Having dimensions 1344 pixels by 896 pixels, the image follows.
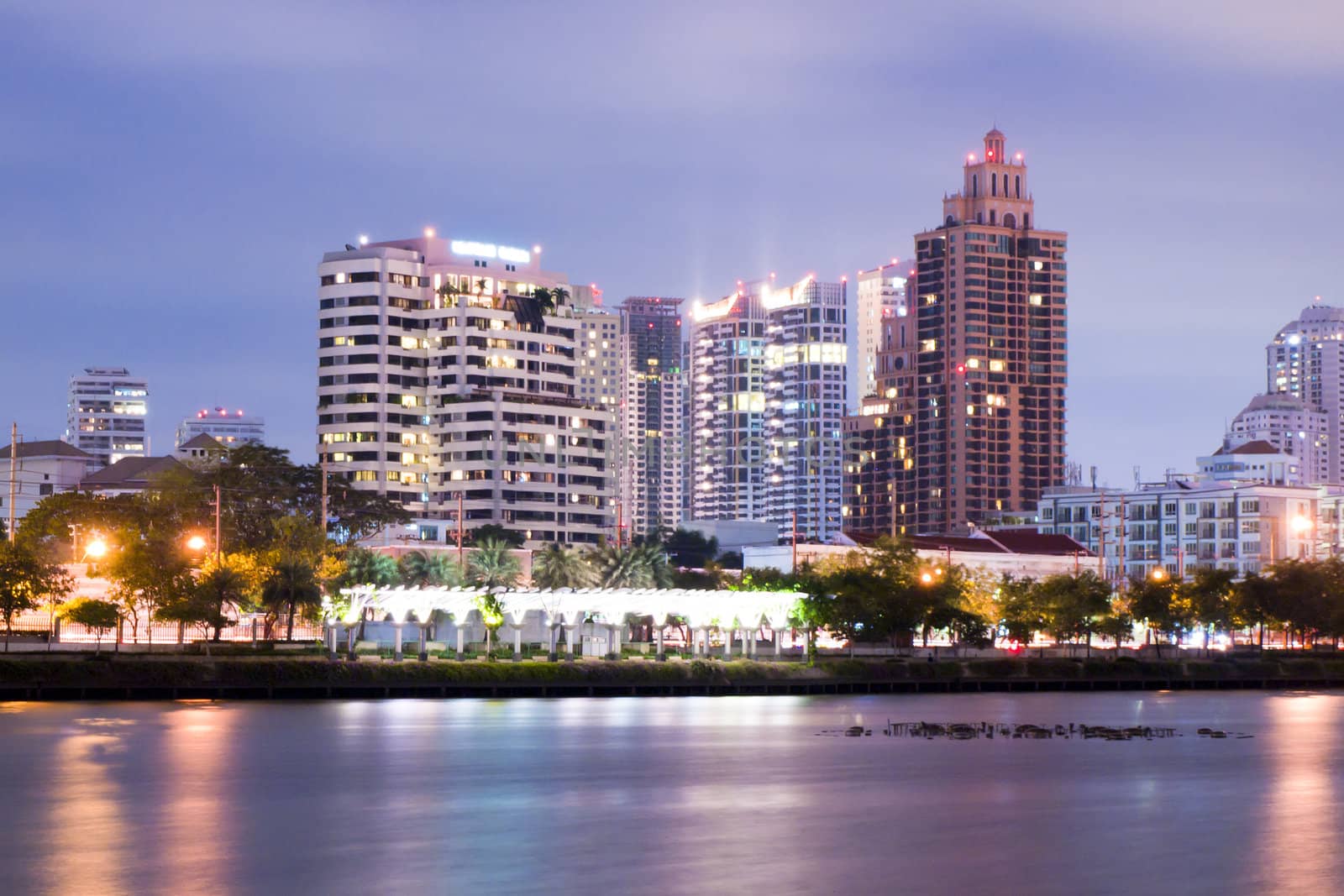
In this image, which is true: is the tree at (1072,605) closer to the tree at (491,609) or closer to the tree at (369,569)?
the tree at (369,569)

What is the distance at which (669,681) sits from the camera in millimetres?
115250

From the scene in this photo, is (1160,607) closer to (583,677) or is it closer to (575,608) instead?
(575,608)

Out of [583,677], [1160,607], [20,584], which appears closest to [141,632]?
[20,584]

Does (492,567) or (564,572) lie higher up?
(492,567)

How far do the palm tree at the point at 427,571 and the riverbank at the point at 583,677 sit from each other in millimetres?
28937

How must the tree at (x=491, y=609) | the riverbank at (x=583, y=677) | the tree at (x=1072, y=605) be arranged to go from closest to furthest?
the riverbank at (x=583, y=677) → the tree at (x=491, y=609) → the tree at (x=1072, y=605)

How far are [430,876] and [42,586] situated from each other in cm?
7857

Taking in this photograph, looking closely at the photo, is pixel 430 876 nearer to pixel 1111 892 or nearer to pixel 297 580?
pixel 1111 892

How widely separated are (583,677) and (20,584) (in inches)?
1311

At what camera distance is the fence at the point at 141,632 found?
11350cm

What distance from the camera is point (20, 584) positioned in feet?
360

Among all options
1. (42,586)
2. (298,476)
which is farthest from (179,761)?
(298,476)

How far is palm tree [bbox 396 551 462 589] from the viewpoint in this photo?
14200 cm

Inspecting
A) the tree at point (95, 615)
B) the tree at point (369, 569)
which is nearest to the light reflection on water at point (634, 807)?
the tree at point (95, 615)
